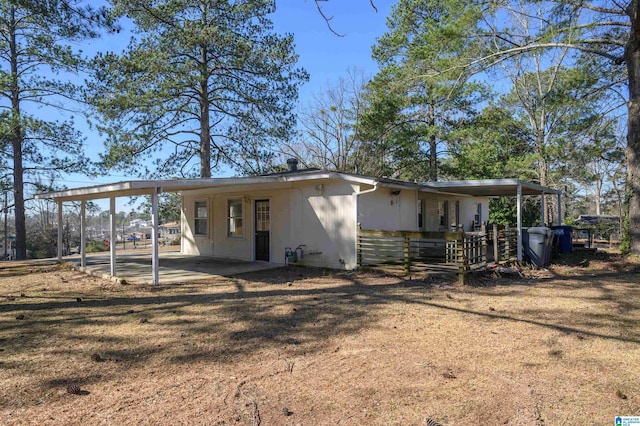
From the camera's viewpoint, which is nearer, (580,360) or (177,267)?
(580,360)

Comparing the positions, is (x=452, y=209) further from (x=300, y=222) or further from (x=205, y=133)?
(x=205, y=133)

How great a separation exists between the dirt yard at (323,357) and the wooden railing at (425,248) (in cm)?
110

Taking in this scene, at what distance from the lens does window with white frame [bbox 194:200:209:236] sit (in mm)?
13933

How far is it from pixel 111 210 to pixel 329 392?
25.9 ft

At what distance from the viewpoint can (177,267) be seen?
438 inches

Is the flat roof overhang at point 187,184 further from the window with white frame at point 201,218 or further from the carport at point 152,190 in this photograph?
the window with white frame at point 201,218

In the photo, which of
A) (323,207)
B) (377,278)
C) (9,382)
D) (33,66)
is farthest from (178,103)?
(9,382)

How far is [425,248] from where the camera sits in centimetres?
992

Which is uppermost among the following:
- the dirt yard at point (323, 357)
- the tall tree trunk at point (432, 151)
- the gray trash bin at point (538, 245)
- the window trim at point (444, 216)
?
the tall tree trunk at point (432, 151)

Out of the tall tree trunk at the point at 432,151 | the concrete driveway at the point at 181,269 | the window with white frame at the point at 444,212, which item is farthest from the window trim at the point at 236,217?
the tall tree trunk at the point at 432,151

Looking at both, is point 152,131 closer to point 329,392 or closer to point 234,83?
point 234,83

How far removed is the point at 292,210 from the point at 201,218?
14.3ft

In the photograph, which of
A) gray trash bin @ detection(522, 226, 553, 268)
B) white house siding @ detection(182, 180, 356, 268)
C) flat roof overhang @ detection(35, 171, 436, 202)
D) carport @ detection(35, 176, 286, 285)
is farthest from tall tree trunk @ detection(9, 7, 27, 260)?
gray trash bin @ detection(522, 226, 553, 268)

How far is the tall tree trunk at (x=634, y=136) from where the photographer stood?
11117 mm
